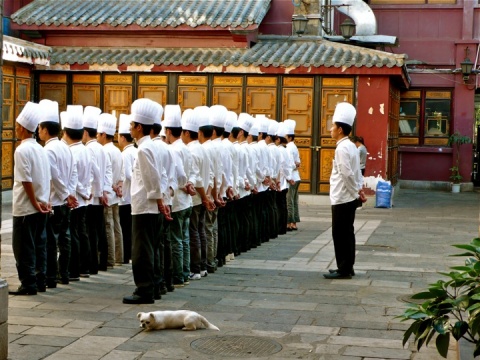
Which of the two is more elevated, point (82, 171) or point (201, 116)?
point (201, 116)

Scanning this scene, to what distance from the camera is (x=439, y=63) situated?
2645 centimetres

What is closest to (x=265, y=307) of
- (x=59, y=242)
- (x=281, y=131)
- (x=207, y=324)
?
(x=207, y=324)

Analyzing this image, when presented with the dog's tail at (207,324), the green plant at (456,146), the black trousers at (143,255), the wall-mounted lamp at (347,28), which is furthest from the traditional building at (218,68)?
the dog's tail at (207,324)

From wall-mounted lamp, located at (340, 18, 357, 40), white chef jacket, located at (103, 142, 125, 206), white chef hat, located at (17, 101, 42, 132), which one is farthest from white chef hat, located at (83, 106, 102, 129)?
wall-mounted lamp, located at (340, 18, 357, 40)

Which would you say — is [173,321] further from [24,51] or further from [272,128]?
[24,51]

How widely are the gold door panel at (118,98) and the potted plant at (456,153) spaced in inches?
409

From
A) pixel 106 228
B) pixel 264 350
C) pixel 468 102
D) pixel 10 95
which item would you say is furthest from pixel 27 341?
pixel 468 102

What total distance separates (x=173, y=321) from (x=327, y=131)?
13131 mm

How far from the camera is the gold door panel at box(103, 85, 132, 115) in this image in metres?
20.4

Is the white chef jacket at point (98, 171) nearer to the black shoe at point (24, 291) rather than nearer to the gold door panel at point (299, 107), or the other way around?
the black shoe at point (24, 291)

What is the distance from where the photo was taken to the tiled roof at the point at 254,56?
19333mm

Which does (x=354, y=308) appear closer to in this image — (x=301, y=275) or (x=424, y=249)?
(x=301, y=275)

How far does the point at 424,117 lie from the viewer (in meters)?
27.0

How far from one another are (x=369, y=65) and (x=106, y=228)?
1034 centimetres
